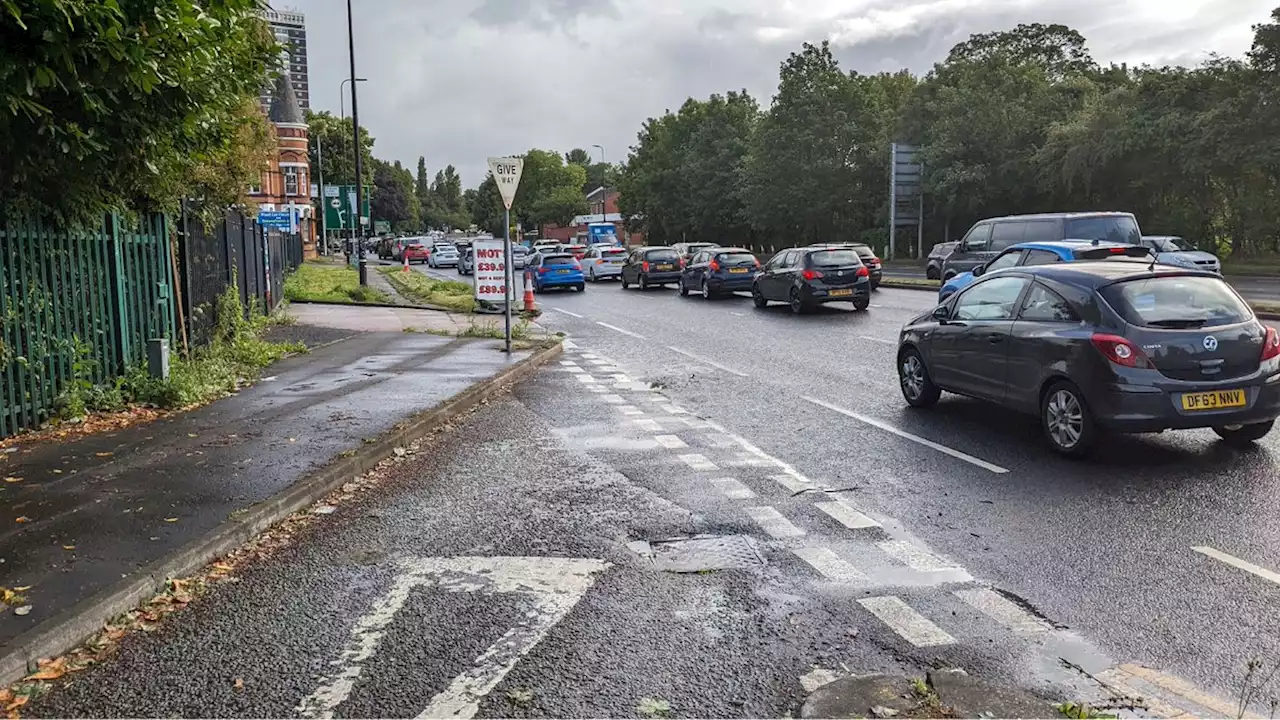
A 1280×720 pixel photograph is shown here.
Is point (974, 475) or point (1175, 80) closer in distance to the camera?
point (974, 475)

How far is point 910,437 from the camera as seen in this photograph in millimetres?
8789

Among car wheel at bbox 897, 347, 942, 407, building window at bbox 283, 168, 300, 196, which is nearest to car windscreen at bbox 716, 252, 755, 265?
car wheel at bbox 897, 347, 942, 407

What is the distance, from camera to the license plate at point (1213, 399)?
718 cm

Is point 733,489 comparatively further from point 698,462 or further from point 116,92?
point 116,92

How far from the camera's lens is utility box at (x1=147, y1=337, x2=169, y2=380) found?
10.2 m

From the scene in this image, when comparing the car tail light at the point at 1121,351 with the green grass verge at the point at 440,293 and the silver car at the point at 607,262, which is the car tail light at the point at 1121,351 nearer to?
the green grass verge at the point at 440,293

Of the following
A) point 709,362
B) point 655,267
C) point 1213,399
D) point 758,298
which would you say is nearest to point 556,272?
point 655,267

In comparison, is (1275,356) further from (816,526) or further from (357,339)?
(357,339)

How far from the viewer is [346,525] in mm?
6336

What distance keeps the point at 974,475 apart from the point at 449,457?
424 cm

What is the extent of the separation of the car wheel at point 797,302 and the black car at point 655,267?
1213 centimetres

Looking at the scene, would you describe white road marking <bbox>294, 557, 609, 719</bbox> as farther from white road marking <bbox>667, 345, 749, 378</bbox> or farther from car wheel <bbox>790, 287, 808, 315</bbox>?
car wheel <bbox>790, 287, 808, 315</bbox>

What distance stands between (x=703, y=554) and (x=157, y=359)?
712cm

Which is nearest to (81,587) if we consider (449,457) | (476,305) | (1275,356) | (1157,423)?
(449,457)
